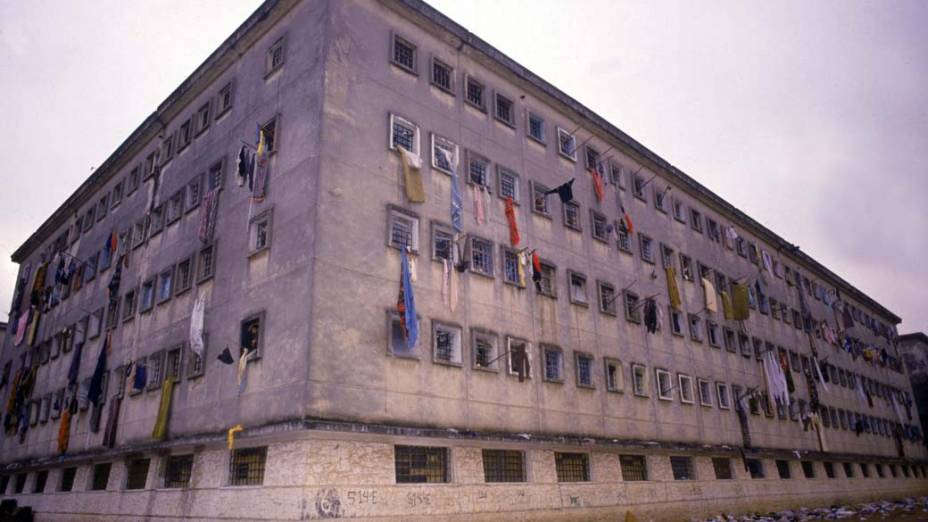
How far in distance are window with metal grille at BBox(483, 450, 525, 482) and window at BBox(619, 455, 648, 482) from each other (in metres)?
6.39

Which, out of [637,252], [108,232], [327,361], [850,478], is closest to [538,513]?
[327,361]

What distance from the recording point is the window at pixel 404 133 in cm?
2531

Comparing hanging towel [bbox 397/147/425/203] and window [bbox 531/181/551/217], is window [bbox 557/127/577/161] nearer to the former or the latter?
window [bbox 531/181/551/217]

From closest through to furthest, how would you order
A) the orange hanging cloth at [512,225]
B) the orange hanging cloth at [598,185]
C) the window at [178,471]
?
the window at [178,471] < the orange hanging cloth at [512,225] < the orange hanging cloth at [598,185]

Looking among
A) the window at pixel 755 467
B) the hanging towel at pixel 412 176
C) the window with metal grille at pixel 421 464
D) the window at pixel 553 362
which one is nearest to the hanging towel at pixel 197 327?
the window with metal grille at pixel 421 464

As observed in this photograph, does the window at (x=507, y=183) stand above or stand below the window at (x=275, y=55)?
below

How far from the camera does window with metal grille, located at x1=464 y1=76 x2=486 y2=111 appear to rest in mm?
29369

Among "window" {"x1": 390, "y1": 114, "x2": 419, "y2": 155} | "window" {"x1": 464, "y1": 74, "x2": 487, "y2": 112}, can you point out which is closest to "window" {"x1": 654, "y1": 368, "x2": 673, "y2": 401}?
"window" {"x1": 464, "y1": 74, "x2": 487, "y2": 112}

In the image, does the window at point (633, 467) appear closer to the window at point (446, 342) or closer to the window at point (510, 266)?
the window at point (510, 266)

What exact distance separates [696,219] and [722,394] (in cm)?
1183

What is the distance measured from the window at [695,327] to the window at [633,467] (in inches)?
390

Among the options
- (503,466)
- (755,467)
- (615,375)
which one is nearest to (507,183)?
(615,375)

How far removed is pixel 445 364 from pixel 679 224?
23497mm

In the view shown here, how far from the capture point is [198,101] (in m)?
32.3
